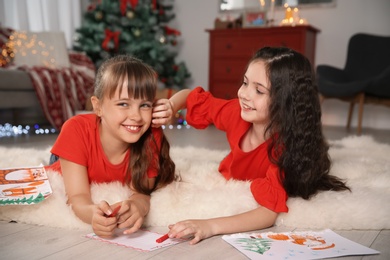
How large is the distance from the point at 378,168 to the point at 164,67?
314cm

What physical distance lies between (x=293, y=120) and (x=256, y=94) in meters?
0.13

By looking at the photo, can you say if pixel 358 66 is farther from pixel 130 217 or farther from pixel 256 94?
pixel 130 217

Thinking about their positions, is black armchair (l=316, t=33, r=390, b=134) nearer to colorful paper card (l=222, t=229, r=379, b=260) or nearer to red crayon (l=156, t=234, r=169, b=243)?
colorful paper card (l=222, t=229, r=379, b=260)

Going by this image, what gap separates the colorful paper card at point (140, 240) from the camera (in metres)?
0.99

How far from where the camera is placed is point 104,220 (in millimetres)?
968

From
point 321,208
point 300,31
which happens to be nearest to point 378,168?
point 321,208

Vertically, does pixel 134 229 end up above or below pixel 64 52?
below

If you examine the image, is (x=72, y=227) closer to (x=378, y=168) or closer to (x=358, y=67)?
(x=378, y=168)

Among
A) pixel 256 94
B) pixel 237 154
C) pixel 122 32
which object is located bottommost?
pixel 237 154

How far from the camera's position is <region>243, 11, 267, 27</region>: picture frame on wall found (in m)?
4.02

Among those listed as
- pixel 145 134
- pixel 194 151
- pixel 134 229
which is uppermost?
pixel 145 134

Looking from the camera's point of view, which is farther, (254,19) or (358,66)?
(254,19)

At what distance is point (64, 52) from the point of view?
3723 mm

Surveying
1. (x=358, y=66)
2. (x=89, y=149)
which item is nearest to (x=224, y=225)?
(x=89, y=149)
